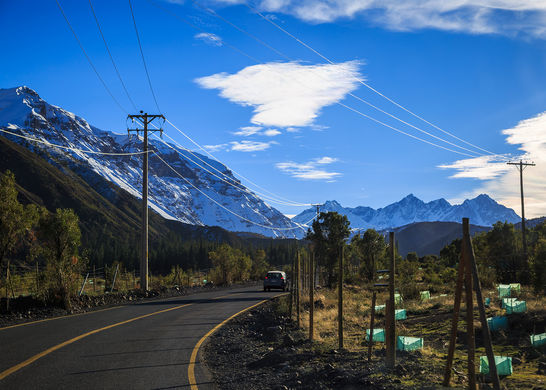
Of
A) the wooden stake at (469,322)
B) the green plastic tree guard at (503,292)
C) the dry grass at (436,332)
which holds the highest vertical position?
the wooden stake at (469,322)

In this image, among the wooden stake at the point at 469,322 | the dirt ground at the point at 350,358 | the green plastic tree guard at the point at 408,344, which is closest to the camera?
the wooden stake at the point at 469,322

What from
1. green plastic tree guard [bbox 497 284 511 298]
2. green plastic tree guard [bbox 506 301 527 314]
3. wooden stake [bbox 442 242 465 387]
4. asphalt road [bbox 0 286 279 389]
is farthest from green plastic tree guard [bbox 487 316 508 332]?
asphalt road [bbox 0 286 279 389]

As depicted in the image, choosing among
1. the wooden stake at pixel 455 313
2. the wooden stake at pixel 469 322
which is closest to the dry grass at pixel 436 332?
the wooden stake at pixel 455 313

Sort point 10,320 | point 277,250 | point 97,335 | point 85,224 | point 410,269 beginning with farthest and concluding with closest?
point 85,224 → point 277,250 → point 410,269 → point 10,320 → point 97,335

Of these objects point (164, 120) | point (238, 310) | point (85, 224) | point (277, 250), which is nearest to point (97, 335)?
point (238, 310)

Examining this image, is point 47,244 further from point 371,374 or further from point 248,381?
point 371,374

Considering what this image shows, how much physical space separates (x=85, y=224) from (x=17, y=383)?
674 feet

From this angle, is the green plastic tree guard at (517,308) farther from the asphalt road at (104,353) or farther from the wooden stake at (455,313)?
the asphalt road at (104,353)

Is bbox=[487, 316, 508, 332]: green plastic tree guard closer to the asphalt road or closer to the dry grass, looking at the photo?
the dry grass

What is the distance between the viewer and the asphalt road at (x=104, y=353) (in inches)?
323

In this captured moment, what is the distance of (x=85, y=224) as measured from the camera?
655ft

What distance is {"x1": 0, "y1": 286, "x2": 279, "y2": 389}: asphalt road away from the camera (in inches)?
323

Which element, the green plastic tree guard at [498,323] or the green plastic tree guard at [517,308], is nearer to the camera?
the green plastic tree guard at [498,323]

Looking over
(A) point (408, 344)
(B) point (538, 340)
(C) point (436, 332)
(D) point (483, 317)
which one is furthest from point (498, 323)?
(D) point (483, 317)
